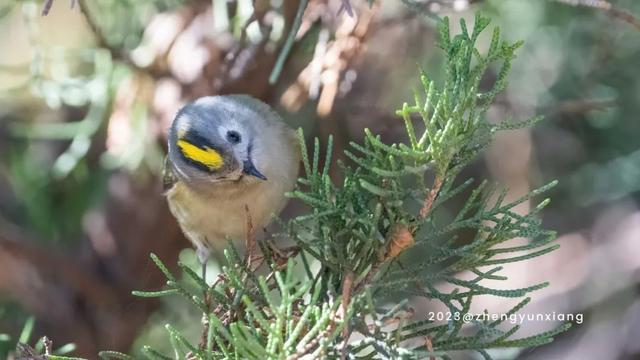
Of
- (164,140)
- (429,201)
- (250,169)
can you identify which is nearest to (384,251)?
(429,201)

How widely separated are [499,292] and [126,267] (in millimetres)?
1916

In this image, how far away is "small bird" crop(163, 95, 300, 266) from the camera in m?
2.31

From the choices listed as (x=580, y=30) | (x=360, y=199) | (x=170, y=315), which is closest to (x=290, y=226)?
(x=360, y=199)

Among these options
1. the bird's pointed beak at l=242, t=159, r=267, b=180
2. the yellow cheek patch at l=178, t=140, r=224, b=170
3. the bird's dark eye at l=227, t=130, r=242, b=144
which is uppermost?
the bird's dark eye at l=227, t=130, r=242, b=144

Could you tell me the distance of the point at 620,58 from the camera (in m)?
2.99

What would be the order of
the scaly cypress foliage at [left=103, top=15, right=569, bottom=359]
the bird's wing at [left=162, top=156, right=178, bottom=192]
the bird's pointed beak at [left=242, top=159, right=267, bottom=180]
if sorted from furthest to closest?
the bird's wing at [left=162, top=156, right=178, bottom=192]
the bird's pointed beak at [left=242, top=159, right=267, bottom=180]
the scaly cypress foliage at [left=103, top=15, right=569, bottom=359]

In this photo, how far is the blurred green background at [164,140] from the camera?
271 centimetres

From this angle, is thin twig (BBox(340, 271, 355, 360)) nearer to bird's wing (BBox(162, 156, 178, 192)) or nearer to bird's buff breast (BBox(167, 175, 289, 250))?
bird's buff breast (BBox(167, 175, 289, 250))

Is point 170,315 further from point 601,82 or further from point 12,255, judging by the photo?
point 601,82

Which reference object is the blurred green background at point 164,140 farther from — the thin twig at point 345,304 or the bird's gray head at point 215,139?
the thin twig at point 345,304

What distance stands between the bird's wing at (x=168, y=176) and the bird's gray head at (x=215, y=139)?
0.14 meters

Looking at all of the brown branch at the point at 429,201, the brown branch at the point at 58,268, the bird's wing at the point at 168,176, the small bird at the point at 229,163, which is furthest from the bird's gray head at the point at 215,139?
the brown branch at the point at 429,201

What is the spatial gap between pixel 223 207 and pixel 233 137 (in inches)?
7.3

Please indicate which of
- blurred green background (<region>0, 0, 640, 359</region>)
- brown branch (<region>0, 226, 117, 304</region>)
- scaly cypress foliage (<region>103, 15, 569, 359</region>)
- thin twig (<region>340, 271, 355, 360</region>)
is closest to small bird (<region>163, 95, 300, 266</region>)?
blurred green background (<region>0, 0, 640, 359</region>)
